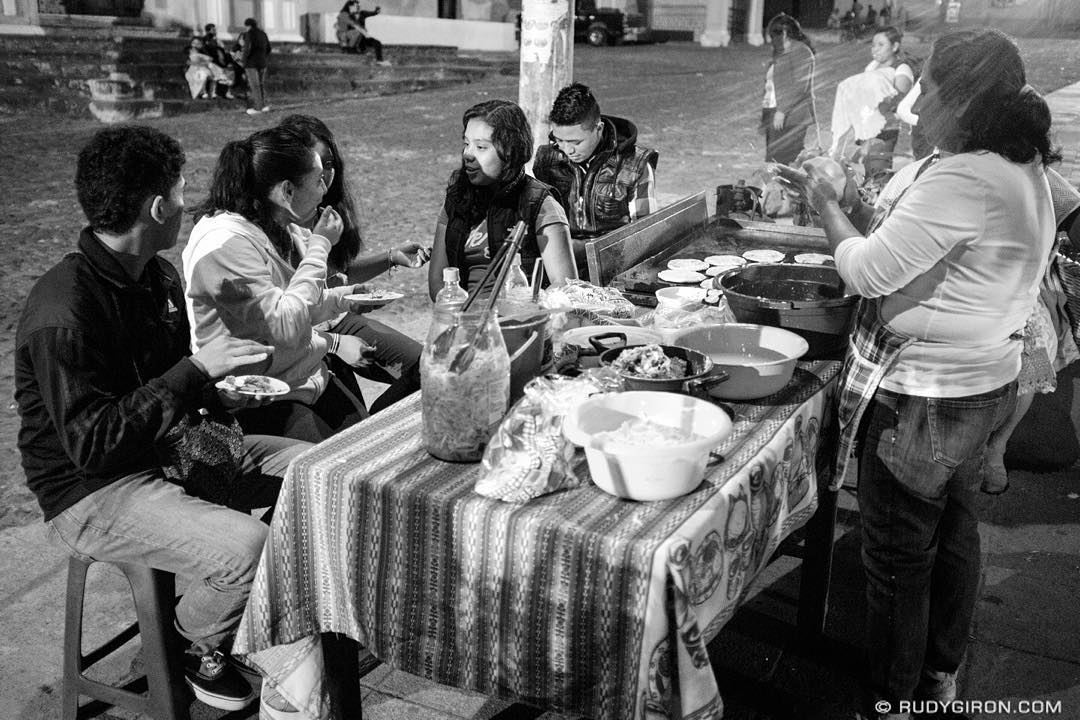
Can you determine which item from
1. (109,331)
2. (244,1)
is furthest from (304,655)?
(244,1)

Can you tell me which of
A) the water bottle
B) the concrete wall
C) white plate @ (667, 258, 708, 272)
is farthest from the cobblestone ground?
the concrete wall

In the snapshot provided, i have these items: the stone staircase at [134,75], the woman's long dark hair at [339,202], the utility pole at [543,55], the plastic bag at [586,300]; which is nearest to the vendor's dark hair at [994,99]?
the plastic bag at [586,300]

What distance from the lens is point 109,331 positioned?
2406 millimetres

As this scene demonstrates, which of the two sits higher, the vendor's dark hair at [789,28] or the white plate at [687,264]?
the vendor's dark hair at [789,28]

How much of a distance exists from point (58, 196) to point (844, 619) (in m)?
9.79

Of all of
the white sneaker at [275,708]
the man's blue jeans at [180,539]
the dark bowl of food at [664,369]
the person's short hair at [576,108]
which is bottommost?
the white sneaker at [275,708]

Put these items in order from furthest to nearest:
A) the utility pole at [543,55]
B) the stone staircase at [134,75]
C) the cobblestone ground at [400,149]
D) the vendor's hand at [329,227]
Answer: the stone staircase at [134,75], the cobblestone ground at [400,149], the utility pole at [543,55], the vendor's hand at [329,227]

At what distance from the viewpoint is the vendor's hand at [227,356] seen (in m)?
2.43

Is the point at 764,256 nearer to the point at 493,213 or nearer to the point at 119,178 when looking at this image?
the point at 493,213

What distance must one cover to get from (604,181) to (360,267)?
143cm

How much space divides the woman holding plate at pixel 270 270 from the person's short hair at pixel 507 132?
2.37ft

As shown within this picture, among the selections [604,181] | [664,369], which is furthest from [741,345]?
[604,181]

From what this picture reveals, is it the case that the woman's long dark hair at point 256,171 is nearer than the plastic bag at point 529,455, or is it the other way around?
the plastic bag at point 529,455

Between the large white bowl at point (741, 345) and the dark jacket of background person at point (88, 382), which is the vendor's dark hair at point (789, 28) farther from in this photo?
the dark jacket of background person at point (88, 382)
